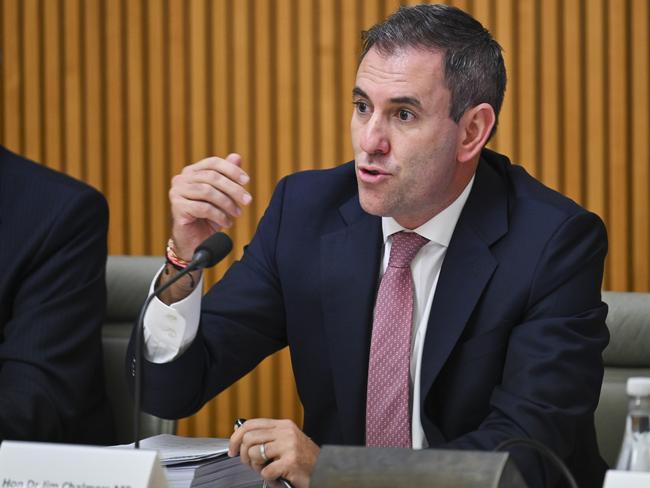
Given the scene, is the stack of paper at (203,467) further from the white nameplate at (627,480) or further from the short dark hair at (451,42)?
the short dark hair at (451,42)

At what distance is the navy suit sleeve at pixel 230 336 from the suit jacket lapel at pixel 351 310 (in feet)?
0.48

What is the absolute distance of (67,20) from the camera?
4.12m

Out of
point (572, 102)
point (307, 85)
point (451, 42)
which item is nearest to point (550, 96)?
point (572, 102)

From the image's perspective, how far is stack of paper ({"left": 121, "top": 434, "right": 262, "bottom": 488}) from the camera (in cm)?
171

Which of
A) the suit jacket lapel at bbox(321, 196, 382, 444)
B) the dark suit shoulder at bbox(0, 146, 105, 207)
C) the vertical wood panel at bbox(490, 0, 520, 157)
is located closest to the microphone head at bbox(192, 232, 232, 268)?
the suit jacket lapel at bbox(321, 196, 382, 444)

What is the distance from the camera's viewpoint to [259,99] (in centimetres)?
400

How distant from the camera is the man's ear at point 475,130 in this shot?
6.89 ft

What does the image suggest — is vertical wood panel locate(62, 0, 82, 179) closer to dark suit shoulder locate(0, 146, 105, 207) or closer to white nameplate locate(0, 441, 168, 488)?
dark suit shoulder locate(0, 146, 105, 207)

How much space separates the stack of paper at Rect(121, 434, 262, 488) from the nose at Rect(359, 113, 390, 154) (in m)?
0.59

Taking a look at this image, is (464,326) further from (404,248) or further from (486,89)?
(486,89)

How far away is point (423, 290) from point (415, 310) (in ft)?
0.14

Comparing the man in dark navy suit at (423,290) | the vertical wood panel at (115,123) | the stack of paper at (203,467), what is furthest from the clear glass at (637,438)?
the vertical wood panel at (115,123)

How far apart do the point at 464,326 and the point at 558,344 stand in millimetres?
191

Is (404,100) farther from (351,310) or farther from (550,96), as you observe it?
(550,96)
